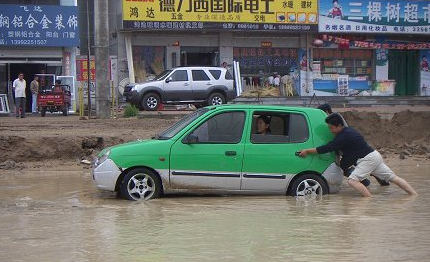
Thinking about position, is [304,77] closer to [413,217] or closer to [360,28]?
[360,28]

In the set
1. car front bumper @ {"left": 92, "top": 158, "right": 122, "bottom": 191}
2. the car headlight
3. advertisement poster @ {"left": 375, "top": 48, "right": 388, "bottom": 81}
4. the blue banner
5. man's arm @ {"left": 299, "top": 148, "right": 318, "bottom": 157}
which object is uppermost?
the blue banner

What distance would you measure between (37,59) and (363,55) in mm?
17298

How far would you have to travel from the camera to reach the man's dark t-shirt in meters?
10.6

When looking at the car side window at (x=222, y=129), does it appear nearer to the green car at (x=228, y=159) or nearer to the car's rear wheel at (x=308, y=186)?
the green car at (x=228, y=159)

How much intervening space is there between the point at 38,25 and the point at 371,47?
1759 cm

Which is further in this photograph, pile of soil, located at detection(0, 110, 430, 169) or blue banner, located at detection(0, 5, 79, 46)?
blue banner, located at detection(0, 5, 79, 46)

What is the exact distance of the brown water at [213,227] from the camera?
720 cm

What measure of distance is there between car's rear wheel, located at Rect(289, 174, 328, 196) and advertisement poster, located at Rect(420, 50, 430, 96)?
96.3ft

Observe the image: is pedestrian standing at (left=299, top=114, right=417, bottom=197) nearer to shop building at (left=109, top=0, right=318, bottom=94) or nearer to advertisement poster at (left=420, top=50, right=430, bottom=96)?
shop building at (left=109, top=0, right=318, bottom=94)

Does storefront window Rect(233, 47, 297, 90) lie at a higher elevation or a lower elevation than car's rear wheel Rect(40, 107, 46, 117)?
higher

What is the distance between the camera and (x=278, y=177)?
1061 cm

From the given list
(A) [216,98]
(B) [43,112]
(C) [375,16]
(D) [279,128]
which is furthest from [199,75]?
(D) [279,128]

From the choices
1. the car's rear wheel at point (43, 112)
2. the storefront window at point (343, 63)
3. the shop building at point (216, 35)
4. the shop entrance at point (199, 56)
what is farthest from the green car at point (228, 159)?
the storefront window at point (343, 63)

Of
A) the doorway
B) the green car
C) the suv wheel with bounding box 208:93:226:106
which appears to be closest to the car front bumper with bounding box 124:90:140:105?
the suv wheel with bounding box 208:93:226:106
